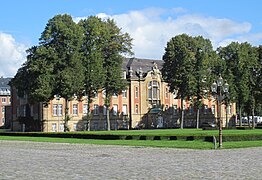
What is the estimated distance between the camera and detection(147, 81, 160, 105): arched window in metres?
96.3

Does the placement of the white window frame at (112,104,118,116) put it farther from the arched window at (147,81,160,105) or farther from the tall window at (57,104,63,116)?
the tall window at (57,104,63,116)

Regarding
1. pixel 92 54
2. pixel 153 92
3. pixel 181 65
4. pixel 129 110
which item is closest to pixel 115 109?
pixel 129 110

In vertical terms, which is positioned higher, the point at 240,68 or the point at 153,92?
the point at 240,68

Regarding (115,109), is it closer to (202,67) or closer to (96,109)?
(96,109)

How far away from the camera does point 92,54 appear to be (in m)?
67.8

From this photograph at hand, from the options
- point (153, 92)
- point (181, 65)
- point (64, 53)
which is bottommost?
point (153, 92)

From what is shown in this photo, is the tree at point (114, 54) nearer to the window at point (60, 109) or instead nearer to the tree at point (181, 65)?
the tree at point (181, 65)

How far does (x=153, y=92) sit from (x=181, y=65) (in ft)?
70.6

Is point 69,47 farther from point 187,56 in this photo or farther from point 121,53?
point 187,56

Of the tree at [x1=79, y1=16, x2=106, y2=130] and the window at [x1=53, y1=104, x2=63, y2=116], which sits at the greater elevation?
the tree at [x1=79, y1=16, x2=106, y2=130]

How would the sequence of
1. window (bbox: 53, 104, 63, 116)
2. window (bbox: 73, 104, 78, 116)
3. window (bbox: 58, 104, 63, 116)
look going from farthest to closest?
window (bbox: 73, 104, 78, 116)
window (bbox: 58, 104, 63, 116)
window (bbox: 53, 104, 63, 116)

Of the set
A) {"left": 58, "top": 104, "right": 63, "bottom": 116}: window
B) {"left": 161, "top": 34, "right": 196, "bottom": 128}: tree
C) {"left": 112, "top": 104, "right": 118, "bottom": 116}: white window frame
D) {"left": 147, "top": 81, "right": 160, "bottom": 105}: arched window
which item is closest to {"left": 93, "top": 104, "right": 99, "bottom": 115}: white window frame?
{"left": 112, "top": 104, "right": 118, "bottom": 116}: white window frame

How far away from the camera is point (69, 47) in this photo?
65.2 m

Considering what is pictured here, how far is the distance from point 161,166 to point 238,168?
10.1 ft
